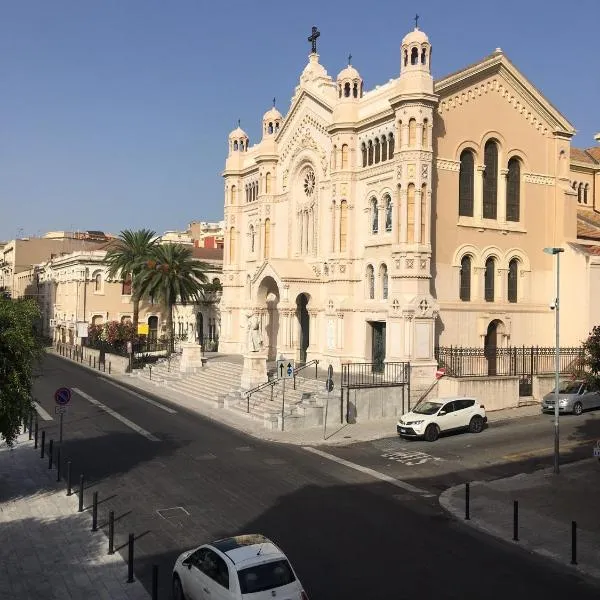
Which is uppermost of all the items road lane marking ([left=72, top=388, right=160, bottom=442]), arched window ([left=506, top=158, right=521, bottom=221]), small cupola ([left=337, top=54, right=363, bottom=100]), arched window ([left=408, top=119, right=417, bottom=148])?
small cupola ([left=337, top=54, right=363, bottom=100])

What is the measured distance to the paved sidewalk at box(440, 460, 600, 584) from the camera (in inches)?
577

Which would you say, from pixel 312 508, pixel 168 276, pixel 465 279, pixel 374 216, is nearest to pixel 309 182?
pixel 374 216

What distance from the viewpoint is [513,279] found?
37688 mm

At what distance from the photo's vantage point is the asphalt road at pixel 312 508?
42.0 ft

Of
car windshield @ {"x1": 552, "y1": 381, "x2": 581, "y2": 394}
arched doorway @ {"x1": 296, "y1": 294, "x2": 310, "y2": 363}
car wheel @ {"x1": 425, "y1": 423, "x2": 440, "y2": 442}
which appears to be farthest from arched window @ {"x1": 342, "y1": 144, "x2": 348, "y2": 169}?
car wheel @ {"x1": 425, "y1": 423, "x2": 440, "y2": 442}

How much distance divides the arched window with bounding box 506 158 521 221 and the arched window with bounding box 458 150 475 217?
2690mm

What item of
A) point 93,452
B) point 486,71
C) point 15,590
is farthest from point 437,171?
point 15,590

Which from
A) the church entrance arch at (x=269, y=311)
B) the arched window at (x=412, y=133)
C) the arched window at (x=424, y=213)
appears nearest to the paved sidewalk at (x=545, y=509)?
the arched window at (x=424, y=213)

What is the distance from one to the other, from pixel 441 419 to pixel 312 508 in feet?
34.3

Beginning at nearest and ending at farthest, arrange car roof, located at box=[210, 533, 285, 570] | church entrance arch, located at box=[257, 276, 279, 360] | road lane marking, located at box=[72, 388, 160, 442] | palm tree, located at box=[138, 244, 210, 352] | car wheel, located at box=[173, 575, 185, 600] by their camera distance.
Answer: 1. car roof, located at box=[210, 533, 285, 570]
2. car wheel, located at box=[173, 575, 185, 600]
3. road lane marking, located at box=[72, 388, 160, 442]
4. church entrance arch, located at box=[257, 276, 279, 360]
5. palm tree, located at box=[138, 244, 210, 352]

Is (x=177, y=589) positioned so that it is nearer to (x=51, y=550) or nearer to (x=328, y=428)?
(x=51, y=550)

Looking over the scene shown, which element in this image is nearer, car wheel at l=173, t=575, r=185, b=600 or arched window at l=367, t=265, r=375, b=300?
car wheel at l=173, t=575, r=185, b=600

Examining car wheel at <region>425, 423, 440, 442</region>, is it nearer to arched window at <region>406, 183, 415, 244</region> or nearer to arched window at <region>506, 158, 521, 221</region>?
arched window at <region>406, 183, 415, 244</region>

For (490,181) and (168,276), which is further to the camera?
(168,276)
